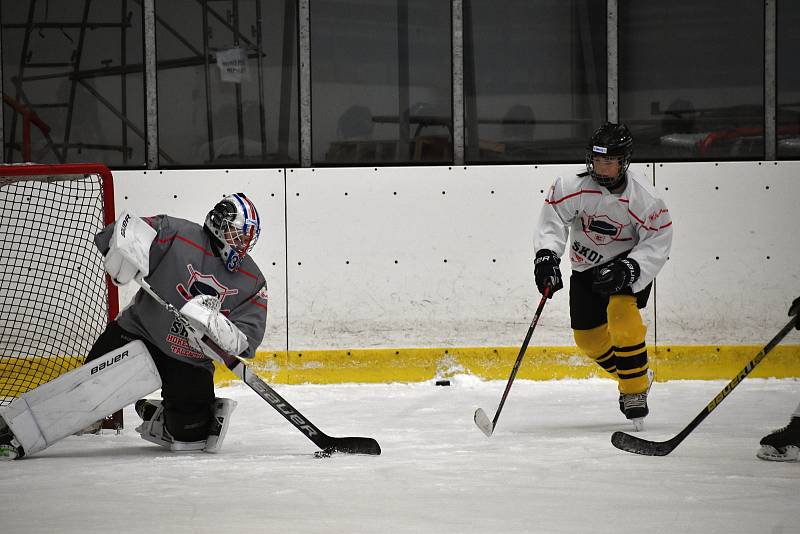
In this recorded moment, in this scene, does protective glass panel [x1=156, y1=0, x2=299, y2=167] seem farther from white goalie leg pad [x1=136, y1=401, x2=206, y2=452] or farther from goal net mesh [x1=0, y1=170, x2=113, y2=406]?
white goalie leg pad [x1=136, y1=401, x2=206, y2=452]

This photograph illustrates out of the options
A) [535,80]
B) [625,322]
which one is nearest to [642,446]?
[625,322]

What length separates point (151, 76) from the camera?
5.23 meters

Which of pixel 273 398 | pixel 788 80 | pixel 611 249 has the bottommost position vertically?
pixel 273 398

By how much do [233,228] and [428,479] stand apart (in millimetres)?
968

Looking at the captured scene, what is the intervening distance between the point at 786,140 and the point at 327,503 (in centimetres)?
361

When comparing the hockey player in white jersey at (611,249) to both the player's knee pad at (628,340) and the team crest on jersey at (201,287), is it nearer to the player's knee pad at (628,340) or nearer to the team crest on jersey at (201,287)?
the player's knee pad at (628,340)

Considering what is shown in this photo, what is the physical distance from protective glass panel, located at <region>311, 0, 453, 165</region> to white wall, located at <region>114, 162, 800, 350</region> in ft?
0.97

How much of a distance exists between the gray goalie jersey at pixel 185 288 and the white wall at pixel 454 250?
159 centimetres

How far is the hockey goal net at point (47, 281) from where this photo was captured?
182 inches

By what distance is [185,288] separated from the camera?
334 centimetres

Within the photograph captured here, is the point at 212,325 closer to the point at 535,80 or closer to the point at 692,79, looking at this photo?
the point at 535,80

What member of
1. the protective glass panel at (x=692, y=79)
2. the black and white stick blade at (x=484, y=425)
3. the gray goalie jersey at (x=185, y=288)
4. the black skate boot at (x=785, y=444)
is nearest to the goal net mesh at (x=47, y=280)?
the gray goalie jersey at (x=185, y=288)

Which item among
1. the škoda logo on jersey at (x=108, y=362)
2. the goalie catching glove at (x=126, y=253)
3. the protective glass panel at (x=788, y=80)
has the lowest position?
the škoda logo on jersey at (x=108, y=362)

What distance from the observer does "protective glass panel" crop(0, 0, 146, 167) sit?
5.21 meters
